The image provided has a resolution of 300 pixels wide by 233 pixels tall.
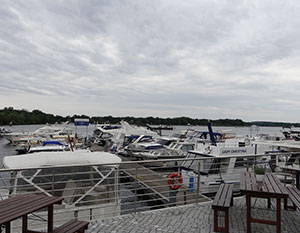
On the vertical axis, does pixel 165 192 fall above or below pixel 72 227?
below

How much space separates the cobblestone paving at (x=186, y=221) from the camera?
471 cm

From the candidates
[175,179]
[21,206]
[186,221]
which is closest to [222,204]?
[186,221]

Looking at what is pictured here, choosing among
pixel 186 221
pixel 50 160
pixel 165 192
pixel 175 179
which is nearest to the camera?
pixel 186 221

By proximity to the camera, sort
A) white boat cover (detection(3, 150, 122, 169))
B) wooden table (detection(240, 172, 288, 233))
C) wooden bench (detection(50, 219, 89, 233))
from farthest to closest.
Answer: white boat cover (detection(3, 150, 122, 169))
wooden table (detection(240, 172, 288, 233))
wooden bench (detection(50, 219, 89, 233))

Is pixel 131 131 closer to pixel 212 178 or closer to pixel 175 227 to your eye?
pixel 212 178

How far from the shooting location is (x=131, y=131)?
37.3 meters

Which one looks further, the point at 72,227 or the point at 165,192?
the point at 165,192

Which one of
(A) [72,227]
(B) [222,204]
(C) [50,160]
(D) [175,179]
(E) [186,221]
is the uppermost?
(C) [50,160]

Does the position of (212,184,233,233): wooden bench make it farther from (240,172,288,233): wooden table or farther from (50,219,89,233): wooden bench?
(50,219,89,233): wooden bench

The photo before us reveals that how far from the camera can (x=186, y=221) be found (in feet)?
16.9

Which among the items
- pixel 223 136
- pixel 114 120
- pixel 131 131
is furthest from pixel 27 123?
pixel 223 136

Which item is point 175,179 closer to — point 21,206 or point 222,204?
point 222,204

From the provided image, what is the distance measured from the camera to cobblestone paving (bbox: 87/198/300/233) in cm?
471

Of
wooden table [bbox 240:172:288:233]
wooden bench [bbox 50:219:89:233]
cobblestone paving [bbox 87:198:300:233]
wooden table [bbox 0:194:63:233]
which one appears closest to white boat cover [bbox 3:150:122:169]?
cobblestone paving [bbox 87:198:300:233]
